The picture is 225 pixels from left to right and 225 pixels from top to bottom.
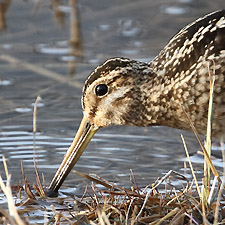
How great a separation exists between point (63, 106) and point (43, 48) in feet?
4.09

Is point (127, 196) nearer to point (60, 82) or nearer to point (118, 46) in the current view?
point (60, 82)

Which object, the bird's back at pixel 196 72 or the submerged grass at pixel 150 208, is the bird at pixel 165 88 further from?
the submerged grass at pixel 150 208

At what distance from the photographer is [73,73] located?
607cm

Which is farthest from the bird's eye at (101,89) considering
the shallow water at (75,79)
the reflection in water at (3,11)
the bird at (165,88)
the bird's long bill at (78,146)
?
the reflection in water at (3,11)

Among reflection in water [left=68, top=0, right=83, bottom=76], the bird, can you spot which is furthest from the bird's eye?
reflection in water [left=68, top=0, right=83, bottom=76]

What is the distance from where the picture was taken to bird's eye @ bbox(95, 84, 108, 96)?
410cm

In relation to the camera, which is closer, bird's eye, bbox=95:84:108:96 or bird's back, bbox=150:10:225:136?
bird's back, bbox=150:10:225:136

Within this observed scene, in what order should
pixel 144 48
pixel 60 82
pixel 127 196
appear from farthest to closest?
pixel 144 48 < pixel 60 82 < pixel 127 196

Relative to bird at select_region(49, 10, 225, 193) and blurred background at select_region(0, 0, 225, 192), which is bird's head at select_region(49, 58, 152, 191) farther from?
blurred background at select_region(0, 0, 225, 192)

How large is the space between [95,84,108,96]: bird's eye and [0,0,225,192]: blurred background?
0.53 meters

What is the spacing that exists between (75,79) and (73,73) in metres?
0.14

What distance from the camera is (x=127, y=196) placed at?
3752 millimetres

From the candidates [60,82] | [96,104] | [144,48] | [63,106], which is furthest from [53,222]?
[144,48]

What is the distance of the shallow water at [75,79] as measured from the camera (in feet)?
15.0
